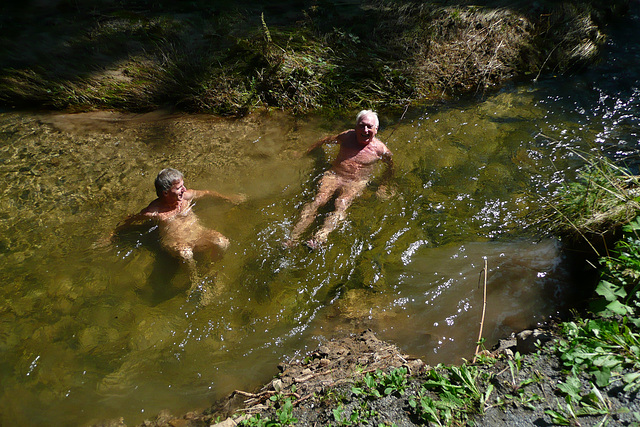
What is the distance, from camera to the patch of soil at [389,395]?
8.02ft

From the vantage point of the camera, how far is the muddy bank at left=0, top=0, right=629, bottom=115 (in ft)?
22.4

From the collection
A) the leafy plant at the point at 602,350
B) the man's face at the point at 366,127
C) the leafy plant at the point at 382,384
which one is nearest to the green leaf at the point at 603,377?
the leafy plant at the point at 602,350

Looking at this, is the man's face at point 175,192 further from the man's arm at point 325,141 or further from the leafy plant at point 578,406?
the leafy plant at point 578,406

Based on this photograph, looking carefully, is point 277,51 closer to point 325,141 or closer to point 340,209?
point 325,141

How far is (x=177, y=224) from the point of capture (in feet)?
15.1

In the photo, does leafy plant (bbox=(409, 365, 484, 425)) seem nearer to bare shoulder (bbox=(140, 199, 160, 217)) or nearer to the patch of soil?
the patch of soil

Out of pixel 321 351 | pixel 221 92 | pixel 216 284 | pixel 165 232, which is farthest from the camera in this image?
pixel 221 92

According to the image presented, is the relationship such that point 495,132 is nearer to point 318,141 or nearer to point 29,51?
point 318,141

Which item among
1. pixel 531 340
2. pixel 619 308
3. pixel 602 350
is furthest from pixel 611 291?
pixel 531 340

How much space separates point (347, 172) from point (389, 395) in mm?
3259

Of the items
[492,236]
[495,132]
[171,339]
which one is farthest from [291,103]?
[171,339]

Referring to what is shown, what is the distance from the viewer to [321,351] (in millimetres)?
3424

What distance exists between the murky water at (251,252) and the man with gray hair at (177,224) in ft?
0.58

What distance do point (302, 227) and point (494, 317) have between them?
2.27 m
